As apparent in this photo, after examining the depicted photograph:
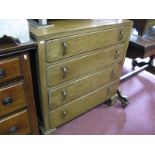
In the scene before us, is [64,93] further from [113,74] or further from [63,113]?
[113,74]

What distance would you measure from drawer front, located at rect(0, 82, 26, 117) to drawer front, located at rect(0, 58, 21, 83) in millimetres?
65

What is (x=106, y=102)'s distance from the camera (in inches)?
72.3

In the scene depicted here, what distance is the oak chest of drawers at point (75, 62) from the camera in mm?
999

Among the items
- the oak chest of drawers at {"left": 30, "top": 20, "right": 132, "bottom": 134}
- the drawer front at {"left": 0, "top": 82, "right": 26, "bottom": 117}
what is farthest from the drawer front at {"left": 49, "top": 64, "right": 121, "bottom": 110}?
the drawer front at {"left": 0, "top": 82, "right": 26, "bottom": 117}

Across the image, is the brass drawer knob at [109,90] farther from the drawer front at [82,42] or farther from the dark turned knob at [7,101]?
the dark turned knob at [7,101]

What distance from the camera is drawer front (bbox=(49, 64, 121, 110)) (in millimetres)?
1218

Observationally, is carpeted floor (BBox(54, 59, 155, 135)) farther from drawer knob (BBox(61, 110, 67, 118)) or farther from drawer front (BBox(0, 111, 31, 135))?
drawer front (BBox(0, 111, 31, 135))

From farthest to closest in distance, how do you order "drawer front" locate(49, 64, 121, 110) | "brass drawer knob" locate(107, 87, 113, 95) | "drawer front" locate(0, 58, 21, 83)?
"brass drawer knob" locate(107, 87, 113, 95) → "drawer front" locate(49, 64, 121, 110) → "drawer front" locate(0, 58, 21, 83)

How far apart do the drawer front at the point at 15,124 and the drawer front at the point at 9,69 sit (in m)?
0.28

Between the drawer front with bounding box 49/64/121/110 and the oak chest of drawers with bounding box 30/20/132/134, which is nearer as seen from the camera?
the oak chest of drawers with bounding box 30/20/132/134

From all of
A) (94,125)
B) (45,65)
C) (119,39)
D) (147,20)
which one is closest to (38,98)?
(45,65)

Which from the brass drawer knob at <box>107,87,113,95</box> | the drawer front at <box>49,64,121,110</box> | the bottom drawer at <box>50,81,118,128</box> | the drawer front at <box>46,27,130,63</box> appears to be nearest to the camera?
the drawer front at <box>46,27,130,63</box>

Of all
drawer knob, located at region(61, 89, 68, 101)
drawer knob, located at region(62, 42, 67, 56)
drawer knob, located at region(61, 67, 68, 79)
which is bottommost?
drawer knob, located at region(61, 89, 68, 101)

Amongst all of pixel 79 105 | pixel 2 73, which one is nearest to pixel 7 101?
pixel 2 73
